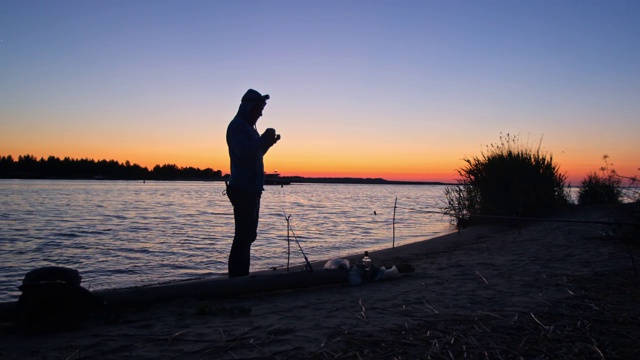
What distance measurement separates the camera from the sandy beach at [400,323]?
337cm

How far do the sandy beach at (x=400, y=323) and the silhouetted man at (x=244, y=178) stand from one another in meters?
0.69

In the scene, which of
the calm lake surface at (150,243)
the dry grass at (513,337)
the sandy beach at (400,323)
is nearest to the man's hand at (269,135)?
the sandy beach at (400,323)

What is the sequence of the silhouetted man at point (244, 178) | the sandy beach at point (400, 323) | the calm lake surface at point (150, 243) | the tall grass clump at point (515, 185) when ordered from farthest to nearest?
1. the tall grass clump at point (515, 185)
2. the calm lake surface at point (150, 243)
3. the silhouetted man at point (244, 178)
4. the sandy beach at point (400, 323)

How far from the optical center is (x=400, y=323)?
4.11 m

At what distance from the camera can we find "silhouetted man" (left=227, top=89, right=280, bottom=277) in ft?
18.9

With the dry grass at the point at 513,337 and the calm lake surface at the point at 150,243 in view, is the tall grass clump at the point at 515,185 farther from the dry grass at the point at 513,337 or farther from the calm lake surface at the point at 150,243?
the dry grass at the point at 513,337

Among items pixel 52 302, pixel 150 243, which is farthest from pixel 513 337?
pixel 150 243

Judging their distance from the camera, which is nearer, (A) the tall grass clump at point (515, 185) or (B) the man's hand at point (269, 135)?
(B) the man's hand at point (269, 135)

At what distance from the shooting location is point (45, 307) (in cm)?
402

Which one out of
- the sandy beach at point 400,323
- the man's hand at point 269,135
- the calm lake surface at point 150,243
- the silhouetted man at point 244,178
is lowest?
the calm lake surface at point 150,243

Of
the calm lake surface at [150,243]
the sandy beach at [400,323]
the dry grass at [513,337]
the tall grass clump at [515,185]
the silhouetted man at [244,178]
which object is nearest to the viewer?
the dry grass at [513,337]

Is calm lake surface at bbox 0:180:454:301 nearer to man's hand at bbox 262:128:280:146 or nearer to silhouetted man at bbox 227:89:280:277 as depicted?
silhouetted man at bbox 227:89:280:277

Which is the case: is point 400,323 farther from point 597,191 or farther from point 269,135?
point 597,191

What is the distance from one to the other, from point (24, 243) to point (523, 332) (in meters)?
11.9
